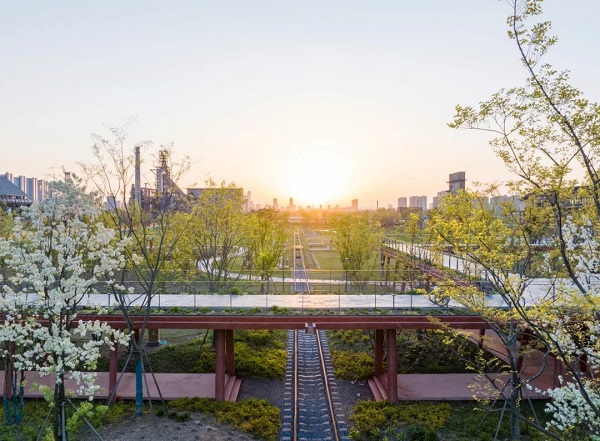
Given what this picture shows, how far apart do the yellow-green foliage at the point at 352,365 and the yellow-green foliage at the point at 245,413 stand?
5.01 metres

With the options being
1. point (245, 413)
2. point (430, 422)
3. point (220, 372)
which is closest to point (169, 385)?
point (220, 372)

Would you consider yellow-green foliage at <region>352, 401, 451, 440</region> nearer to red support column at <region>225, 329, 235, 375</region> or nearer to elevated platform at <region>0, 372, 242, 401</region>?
elevated platform at <region>0, 372, 242, 401</region>

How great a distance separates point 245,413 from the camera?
16.0 meters

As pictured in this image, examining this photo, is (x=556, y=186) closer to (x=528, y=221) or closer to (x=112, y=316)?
(x=528, y=221)

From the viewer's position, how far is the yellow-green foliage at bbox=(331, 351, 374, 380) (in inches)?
808

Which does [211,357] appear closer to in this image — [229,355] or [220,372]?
[229,355]

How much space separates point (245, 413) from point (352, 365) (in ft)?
24.7

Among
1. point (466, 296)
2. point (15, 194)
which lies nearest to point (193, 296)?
point (466, 296)

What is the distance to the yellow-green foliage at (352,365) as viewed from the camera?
20516 mm

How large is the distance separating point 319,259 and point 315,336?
3667cm

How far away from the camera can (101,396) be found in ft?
57.7

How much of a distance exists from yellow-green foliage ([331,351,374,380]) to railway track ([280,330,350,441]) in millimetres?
438

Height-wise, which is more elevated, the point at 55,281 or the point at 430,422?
the point at 55,281

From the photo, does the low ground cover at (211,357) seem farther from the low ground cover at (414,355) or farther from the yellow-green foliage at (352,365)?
the low ground cover at (414,355)
